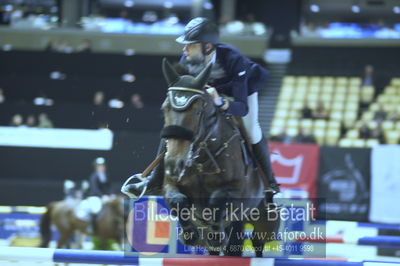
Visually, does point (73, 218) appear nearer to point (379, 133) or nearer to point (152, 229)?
point (152, 229)

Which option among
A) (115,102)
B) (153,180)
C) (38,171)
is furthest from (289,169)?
(153,180)

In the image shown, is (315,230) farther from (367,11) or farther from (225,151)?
(367,11)

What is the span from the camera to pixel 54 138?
11.7 metres

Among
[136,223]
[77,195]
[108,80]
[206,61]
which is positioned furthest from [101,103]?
[206,61]

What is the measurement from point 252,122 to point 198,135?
83cm

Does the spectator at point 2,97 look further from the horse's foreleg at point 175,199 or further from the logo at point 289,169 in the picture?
the horse's foreleg at point 175,199

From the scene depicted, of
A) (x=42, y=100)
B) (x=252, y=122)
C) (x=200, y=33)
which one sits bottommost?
(x=42, y=100)

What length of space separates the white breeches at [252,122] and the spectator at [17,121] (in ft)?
27.0

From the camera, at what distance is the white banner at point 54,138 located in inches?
→ 455

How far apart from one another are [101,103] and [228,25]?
5.32 m

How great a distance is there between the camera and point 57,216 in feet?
31.4

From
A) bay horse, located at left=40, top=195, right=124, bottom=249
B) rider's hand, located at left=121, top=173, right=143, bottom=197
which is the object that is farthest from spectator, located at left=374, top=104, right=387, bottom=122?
rider's hand, located at left=121, top=173, right=143, bottom=197

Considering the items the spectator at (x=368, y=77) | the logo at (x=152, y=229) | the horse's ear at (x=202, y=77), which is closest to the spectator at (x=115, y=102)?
the spectator at (x=368, y=77)

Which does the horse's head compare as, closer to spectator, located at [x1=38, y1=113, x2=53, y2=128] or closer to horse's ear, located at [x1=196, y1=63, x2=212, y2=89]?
horse's ear, located at [x1=196, y1=63, x2=212, y2=89]
